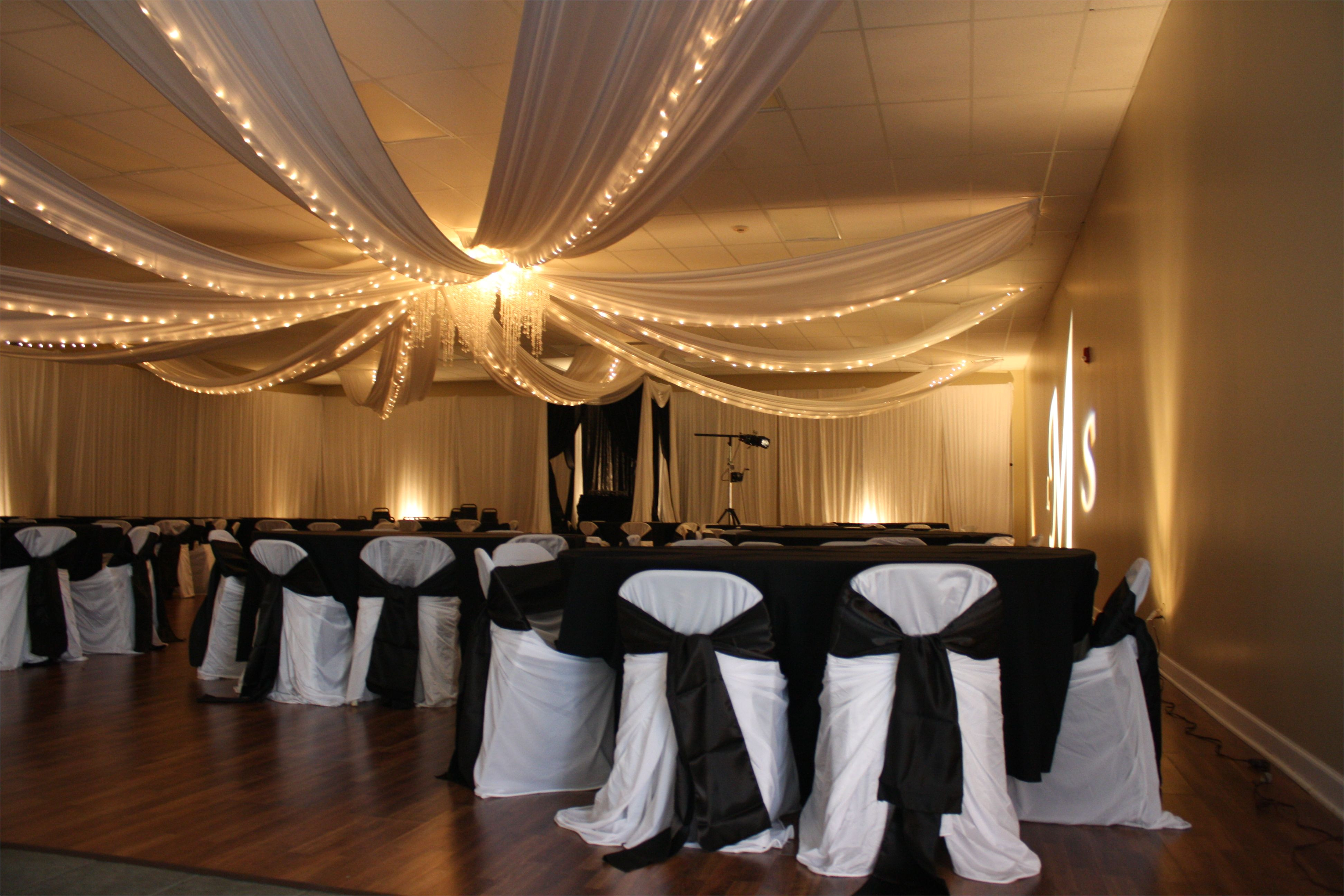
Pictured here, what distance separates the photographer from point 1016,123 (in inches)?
213

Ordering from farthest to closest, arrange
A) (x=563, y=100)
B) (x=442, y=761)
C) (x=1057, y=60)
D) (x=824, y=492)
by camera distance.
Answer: (x=824, y=492)
(x=1057, y=60)
(x=442, y=761)
(x=563, y=100)

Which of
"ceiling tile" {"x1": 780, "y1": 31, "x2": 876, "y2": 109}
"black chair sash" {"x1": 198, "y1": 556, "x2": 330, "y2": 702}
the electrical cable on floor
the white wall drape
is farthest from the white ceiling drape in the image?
the white wall drape

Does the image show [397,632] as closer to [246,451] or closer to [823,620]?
[823,620]

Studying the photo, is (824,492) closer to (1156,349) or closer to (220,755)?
(1156,349)

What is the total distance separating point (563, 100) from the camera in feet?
11.0

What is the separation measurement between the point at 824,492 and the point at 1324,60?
11803 millimetres

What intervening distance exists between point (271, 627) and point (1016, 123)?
520 cm

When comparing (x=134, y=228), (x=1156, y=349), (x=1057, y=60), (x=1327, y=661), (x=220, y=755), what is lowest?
(x=220, y=755)

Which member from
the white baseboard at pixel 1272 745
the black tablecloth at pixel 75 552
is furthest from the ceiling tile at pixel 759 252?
the black tablecloth at pixel 75 552

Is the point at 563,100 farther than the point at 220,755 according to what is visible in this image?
No

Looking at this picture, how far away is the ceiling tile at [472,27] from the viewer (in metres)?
4.12

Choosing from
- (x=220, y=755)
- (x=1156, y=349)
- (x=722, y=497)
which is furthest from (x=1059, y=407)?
(x=220, y=755)

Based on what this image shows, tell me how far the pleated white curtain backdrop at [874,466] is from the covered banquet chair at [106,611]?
9.02 m

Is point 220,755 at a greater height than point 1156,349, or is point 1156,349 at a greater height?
point 1156,349
